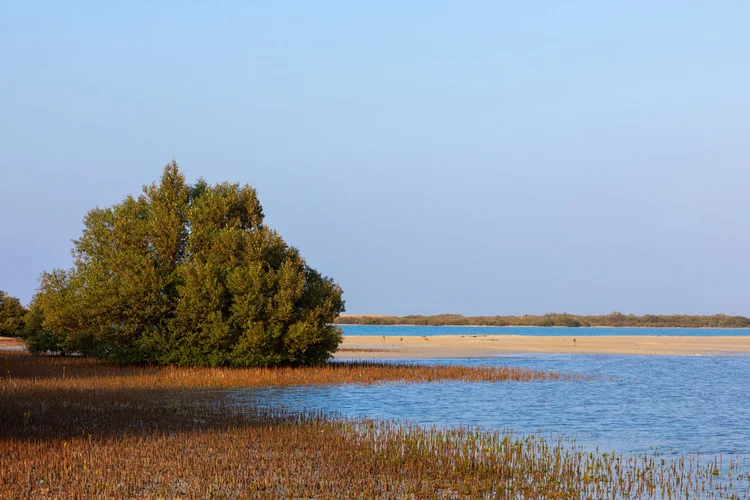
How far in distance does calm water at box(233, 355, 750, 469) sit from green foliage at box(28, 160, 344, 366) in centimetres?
746

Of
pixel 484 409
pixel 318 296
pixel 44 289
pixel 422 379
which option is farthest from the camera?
pixel 44 289

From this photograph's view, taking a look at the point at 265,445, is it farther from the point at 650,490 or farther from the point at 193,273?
the point at 193,273

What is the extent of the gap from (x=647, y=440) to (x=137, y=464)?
14591mm

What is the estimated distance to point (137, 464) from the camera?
1617 centimetres

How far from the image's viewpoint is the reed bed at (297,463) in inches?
575

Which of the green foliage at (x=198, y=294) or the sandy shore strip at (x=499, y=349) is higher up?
the green foliage at (x=198, y=294)

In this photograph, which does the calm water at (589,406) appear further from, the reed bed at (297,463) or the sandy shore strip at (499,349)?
the sandy shore strip at (499,349)

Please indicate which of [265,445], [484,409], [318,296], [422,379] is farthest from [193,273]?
[265,445]

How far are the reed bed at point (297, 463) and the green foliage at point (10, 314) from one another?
47.6 m

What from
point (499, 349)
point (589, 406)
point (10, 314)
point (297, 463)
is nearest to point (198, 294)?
point (589, 406)

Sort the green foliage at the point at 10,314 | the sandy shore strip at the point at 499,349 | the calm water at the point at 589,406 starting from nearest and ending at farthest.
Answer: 1. the calm water at the point at 589,406
2. the green foliage at the point at 10,314
3. the sandy shore strip at the point at 499,349

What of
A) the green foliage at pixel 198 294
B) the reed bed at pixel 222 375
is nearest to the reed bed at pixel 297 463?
the reed bed at pixel 222 375

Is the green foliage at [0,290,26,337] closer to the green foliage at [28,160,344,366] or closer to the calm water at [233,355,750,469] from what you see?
the green foliage at [28,160,344,366]

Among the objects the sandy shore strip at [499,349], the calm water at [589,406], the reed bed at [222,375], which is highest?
the reed bed at [222,375]
